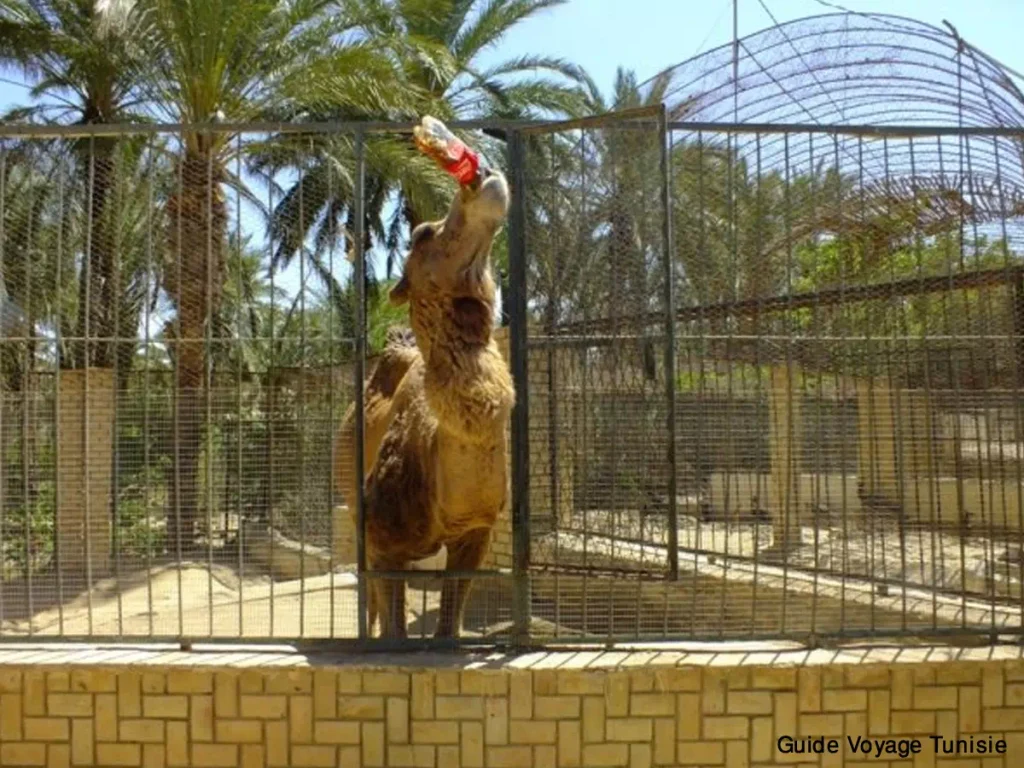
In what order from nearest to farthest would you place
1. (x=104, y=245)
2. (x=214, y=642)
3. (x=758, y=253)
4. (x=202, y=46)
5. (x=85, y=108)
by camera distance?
(x=214, y=642) < (x=758, y=253) < (x=104, y=245) < (x=202, y=46) < (x=85, y=108)

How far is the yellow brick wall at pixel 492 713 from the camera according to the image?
441 centimetres

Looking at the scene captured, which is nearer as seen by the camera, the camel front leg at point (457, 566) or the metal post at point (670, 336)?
the metal post at point (670, 336)

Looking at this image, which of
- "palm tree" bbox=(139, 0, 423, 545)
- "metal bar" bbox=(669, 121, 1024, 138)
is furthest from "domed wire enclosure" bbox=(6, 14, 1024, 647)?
"palm tree" bbox=(139, 0, 423, 545)

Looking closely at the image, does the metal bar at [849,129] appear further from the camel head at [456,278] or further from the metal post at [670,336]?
the camel head at [456,278]

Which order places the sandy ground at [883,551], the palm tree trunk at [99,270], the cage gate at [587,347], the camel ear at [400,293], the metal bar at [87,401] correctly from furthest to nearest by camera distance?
the palm tree trunk at [99,270], the sandy ground at [883,551], the cage gate at [587,347], the metal bar at [87,401], the camel ear at [400,293]

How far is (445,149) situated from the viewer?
389 centimetres

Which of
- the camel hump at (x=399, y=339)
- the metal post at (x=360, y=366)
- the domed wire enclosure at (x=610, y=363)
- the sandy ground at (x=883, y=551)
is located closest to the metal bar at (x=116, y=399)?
the domed wire enclosure at (x=610, y=363)

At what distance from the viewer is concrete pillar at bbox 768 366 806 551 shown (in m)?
4.72

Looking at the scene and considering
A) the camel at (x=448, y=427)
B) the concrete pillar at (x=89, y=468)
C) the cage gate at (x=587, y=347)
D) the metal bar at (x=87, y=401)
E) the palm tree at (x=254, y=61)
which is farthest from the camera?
the palm tree at (x=254, y=61)

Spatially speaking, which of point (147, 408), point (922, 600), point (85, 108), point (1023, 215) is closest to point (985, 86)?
point (1023, 215)

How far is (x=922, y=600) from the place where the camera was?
18.8 feet

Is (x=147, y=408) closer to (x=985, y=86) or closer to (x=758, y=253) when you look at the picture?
(x=758, y=253)

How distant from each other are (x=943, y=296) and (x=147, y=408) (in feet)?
12.5

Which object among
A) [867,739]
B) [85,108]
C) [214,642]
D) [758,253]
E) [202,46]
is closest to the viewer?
[867,739]
